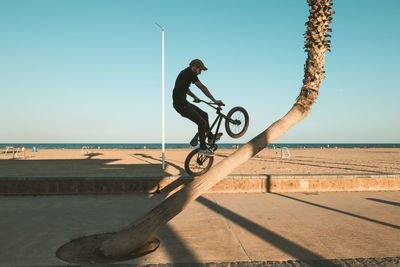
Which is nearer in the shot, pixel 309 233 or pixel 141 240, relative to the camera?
pixel 141 240

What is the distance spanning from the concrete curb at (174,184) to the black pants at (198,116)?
370 cm

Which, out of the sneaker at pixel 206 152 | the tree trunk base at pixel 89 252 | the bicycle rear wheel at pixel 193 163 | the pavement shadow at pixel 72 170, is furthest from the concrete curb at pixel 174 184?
the tree trunk base at pixel 89 252

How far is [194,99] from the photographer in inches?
213

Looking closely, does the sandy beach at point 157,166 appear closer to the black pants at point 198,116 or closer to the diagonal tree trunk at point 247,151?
the black pants at point 198,116

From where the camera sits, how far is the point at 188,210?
6.87m

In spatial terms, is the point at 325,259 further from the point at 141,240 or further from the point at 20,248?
the point at 20,248

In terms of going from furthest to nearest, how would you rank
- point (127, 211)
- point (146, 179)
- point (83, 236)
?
point (146, 179) → point (127, 211) → point (83, 236)

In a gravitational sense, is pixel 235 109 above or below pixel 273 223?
above

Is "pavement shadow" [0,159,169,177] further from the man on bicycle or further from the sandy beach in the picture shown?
the man on bicycle

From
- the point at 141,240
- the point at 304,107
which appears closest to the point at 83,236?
the point at 141,240

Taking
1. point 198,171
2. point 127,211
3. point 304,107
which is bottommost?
point 127,211

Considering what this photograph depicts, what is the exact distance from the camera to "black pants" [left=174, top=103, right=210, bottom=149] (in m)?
5.14

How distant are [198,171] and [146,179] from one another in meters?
3.59

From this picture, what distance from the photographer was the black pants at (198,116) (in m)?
5.14
